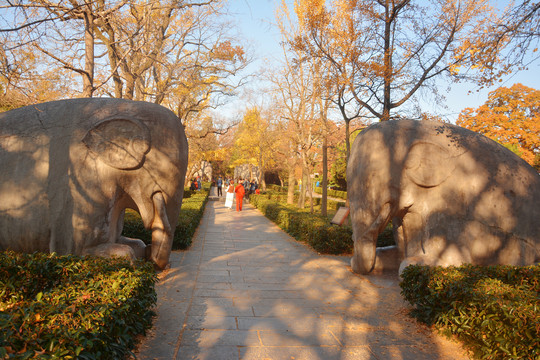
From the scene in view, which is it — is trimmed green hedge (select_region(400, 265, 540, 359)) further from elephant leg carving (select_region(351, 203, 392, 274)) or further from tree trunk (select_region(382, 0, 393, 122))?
tree trunk (select_region(382, 0, 393, 122))

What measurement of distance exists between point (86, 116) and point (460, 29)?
9.63 m

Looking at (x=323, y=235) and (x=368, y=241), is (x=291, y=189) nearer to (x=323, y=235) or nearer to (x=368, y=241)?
(x=323, y=235)

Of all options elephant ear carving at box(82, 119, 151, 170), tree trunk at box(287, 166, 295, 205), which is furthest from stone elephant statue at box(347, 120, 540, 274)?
tree trunk at box(287, 166, 295, 205)

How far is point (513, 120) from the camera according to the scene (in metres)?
27.3

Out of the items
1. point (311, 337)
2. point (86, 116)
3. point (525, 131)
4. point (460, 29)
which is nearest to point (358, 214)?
point (311, 337)

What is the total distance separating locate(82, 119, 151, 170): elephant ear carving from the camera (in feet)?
17.9

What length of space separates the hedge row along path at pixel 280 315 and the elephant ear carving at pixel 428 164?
6.44ft

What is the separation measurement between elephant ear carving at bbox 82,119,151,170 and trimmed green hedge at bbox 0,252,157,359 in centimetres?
165

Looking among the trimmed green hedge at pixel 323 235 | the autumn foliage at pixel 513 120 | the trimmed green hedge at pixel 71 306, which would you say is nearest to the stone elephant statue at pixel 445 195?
the trimmed green hedge at pixel 323 235

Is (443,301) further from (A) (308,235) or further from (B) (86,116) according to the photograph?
(A) (308,235)

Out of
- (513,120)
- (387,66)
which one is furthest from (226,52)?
(513,120)

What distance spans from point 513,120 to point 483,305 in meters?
29.1

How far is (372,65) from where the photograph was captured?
33.2 feet

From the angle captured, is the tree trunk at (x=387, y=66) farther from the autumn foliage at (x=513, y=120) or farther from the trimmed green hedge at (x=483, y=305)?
the autumn foliage at (x=513, y=120)
